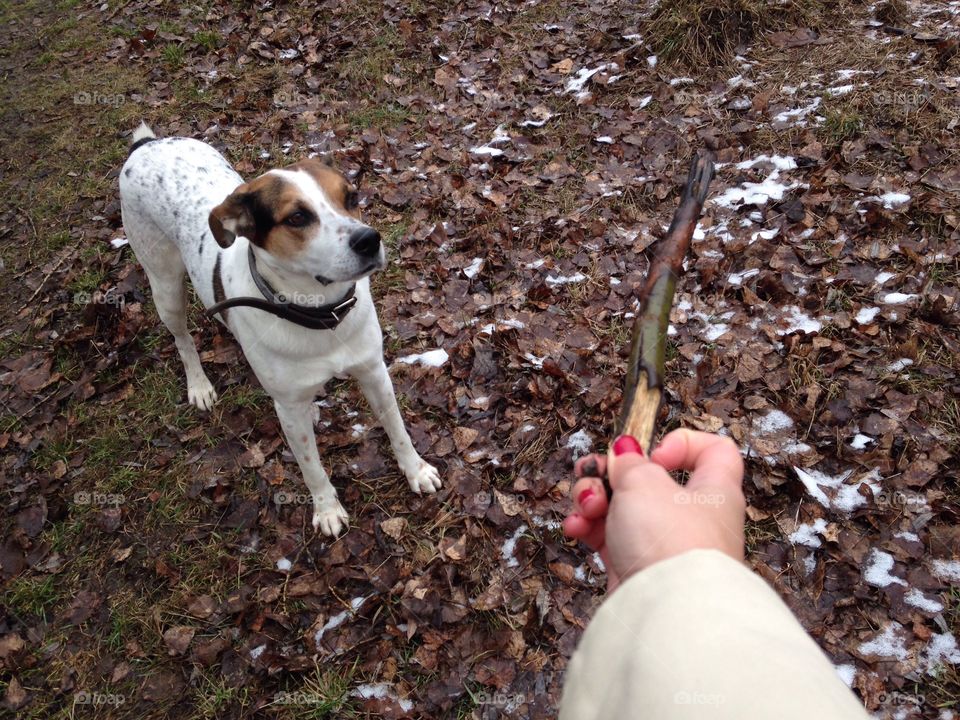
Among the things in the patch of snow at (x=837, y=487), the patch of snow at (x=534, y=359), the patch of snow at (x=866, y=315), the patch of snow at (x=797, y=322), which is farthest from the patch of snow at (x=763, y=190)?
the patch of snow at (x=837, y=487)

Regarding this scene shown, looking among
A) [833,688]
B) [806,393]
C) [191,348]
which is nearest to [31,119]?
[191,348]

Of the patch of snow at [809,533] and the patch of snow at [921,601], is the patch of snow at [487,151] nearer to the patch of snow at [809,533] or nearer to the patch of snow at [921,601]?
the patch of snow at [809,533]

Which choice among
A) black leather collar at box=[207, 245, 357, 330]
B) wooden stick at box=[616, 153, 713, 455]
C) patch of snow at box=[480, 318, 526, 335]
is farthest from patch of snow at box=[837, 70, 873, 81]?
black leather collar at box=[207, 245, 357, 330]

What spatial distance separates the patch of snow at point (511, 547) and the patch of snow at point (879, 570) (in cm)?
195

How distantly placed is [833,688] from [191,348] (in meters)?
5.16

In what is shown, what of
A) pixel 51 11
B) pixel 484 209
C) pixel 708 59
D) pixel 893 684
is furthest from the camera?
pixel 51 11

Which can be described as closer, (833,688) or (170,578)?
(833,688)

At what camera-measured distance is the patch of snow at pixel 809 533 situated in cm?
348

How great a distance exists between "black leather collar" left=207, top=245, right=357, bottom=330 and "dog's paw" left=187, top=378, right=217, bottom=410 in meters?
2.09

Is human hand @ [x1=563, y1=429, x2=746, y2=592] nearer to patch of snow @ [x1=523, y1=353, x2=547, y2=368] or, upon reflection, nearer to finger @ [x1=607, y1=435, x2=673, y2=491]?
finger @ [x1=607, y1=435, x2=673, y2=491]

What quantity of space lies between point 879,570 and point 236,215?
4.06 meters

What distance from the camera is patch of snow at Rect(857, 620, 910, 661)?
9.99 feet

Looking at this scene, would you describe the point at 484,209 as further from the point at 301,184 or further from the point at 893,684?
the point at 893,684

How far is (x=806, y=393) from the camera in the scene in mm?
4047
